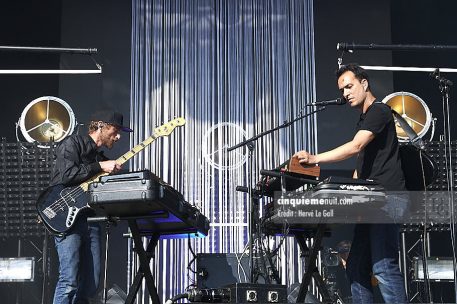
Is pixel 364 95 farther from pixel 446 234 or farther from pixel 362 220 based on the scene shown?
pixel 446 234

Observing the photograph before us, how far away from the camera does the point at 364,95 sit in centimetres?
460

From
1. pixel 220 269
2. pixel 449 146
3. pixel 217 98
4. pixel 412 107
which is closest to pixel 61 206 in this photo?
pixel 220 269

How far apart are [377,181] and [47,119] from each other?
15.3 ft

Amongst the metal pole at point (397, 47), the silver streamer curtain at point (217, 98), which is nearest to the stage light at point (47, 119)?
the silver streamer curtain at point (217, 98)

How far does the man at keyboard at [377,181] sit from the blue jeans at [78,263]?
1.95 metres

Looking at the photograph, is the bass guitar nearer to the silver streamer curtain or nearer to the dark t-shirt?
the dark t-shirt

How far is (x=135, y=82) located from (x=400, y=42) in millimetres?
3289

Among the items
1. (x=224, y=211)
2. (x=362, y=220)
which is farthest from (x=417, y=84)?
(x=362, y=220)

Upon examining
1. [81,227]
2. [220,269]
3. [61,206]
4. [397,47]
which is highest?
[397,47]

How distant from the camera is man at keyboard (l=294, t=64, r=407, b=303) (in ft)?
13.7

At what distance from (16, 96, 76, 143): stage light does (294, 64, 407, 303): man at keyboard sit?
4184 millimetres

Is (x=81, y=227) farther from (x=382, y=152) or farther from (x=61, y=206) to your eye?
(x=382, y=152)

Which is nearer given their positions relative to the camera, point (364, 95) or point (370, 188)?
point (370, 188)

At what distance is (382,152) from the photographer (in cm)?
441
